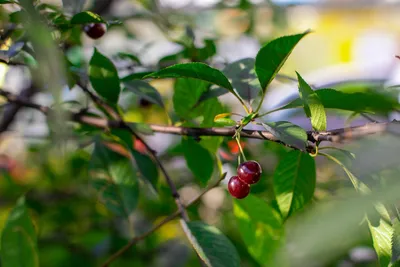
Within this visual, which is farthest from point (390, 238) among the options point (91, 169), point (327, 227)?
point (91, 169)

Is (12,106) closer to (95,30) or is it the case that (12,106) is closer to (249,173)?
(95,30)

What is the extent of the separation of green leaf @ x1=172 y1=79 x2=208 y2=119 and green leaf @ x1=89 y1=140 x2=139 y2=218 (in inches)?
5.3

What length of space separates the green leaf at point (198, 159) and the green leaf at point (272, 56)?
0.21 metres

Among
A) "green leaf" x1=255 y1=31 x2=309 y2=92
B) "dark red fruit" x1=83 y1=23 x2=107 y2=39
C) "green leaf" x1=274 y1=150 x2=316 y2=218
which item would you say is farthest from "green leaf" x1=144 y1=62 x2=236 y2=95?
"dark red fruit" x1=83 y1=23 x2=107 y2=39

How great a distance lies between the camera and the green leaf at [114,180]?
76 centimetres

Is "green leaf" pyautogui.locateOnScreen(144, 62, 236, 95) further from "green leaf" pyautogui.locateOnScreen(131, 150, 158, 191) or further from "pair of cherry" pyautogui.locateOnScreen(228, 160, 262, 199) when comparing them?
"green leaf" pyautogui.locateOnScreen(131, 150, 158, 191)

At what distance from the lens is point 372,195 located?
0.28m

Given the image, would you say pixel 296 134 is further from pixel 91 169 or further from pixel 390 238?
pixel 91 169

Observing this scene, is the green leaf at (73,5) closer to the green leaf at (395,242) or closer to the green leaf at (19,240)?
the green leaf at (19,240)

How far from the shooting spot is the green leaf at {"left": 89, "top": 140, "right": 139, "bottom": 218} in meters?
0.76

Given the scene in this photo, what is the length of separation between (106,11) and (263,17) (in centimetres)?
38

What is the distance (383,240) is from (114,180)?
41 cm

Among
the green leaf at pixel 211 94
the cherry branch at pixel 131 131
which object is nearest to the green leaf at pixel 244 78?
the green leaf at pixel 211 94

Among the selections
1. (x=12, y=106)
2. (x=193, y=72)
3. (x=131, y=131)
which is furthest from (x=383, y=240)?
(x=12, y=106)
